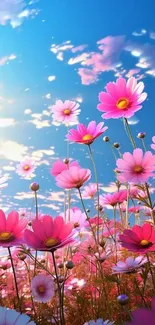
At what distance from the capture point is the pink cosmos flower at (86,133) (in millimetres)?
1419

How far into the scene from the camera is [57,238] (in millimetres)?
921

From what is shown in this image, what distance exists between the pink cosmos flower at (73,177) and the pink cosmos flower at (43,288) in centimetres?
26

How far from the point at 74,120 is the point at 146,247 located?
4.37 ft

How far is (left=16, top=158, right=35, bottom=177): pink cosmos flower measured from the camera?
8.32 ft

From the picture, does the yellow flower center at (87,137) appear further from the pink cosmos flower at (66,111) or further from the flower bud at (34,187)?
the pink cosmos flower at (66,111)

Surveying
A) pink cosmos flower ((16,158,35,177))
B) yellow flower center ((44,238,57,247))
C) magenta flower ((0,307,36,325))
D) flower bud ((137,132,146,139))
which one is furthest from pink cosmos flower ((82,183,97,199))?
magenta flower ((0,307,36,325))

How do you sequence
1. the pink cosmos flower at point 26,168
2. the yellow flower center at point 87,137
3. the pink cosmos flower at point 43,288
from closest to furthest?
the pink cosmos flower at point 43,288 → the yellow flower center at point 87,137 → the pink cosmos flower at point 26,168

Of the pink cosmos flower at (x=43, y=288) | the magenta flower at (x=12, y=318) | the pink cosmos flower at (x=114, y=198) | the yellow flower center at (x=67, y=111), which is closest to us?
the magenta flower at (x=12, y=318)

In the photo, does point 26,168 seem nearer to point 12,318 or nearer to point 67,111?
point 67,111

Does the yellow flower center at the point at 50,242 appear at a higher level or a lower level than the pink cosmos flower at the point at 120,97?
lower

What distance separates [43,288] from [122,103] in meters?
0.61

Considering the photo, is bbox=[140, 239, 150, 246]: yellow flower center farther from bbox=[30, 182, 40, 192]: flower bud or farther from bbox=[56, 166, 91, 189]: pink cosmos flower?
bbox=[30, 182, 40, 192]: flower bud

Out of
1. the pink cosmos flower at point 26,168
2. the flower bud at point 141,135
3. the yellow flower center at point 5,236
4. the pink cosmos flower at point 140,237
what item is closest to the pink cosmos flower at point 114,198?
the flower bud at point 141,135

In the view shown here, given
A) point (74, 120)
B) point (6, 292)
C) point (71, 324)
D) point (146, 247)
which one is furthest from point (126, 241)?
point (74, 120)
